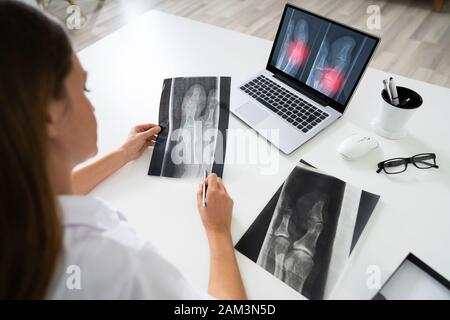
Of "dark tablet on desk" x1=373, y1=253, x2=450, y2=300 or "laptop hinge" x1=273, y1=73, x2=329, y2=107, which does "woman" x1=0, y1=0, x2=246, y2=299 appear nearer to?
"dark tablet on desk" x1=373, y1=253, x2=450, y2=300

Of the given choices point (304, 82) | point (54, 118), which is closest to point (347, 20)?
point (304, 82)

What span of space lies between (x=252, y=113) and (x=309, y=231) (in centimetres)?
39

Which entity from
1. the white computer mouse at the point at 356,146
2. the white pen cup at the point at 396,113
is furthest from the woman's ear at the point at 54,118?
the white pen cup at the point at 396,113

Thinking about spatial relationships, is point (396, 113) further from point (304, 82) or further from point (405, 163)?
point (304, 82)

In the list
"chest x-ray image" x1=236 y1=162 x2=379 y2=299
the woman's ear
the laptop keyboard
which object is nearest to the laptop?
the laptop keyboard

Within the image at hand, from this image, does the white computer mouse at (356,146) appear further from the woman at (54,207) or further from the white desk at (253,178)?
the woman at (54,207)

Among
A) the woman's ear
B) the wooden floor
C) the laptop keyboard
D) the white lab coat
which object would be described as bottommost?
the wooden floor

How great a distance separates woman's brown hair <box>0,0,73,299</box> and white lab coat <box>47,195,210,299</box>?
0.04m

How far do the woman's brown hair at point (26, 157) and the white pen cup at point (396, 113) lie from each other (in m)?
0.74

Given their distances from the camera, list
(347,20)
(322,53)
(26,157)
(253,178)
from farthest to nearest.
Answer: (347,20), (322,53), (253,178), (26,157)

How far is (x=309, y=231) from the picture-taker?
655 millimetres

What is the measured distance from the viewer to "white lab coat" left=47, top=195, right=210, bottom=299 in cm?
46

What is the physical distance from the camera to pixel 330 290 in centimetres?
58

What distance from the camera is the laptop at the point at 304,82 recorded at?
825 millimetres
